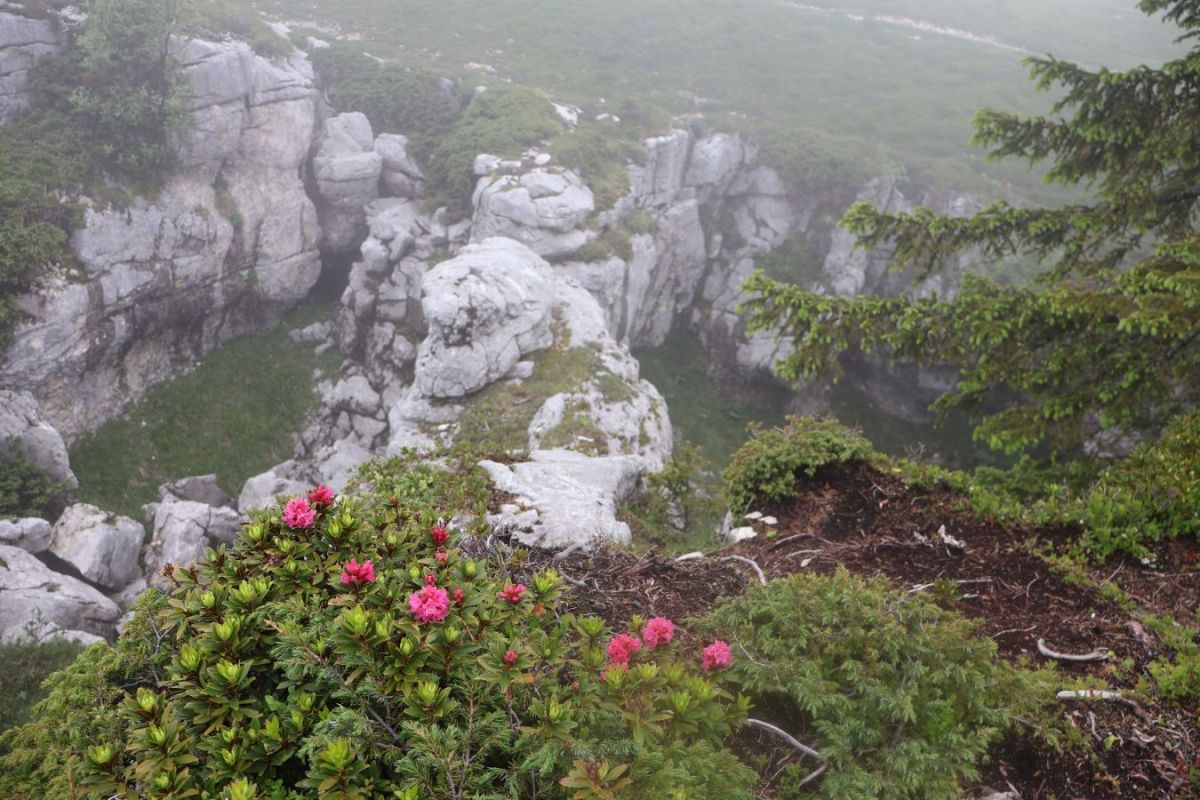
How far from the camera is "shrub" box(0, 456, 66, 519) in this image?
1744 cm

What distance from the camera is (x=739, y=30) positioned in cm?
4709

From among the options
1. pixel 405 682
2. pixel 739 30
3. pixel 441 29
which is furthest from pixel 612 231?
pixel 739 30

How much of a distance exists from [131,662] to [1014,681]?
5.23 meters

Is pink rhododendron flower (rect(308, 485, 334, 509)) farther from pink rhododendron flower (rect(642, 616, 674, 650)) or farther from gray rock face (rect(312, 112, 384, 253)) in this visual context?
gray rock face (rect(312, 112, 384, 253))

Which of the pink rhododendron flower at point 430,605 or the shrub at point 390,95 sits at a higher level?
the pink rhododendron flower at point 430,605

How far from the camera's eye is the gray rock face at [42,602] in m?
14.4

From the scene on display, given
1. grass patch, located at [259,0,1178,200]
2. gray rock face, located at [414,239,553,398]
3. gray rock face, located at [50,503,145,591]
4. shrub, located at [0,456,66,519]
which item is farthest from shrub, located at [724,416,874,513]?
grass patch, located at [259,0,1178,200]

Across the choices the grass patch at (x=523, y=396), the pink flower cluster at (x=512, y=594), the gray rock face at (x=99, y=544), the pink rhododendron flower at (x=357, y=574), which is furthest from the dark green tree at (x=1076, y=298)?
the gray rock face at (x=99, y=544)

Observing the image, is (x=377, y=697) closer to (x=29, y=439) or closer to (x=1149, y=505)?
(x=1149, y=505)

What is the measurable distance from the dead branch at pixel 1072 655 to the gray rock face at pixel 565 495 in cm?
373

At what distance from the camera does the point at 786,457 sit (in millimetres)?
8641

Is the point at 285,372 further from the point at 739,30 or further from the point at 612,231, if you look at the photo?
the point at 739,30

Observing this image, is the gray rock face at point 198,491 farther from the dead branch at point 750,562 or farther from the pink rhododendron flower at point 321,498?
the pink rhododendron flower at point 321,498

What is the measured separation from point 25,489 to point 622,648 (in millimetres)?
21452
